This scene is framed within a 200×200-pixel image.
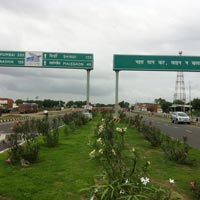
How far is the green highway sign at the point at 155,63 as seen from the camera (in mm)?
31891

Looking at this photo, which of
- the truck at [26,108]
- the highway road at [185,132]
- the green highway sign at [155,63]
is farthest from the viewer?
the truck at [26,108]

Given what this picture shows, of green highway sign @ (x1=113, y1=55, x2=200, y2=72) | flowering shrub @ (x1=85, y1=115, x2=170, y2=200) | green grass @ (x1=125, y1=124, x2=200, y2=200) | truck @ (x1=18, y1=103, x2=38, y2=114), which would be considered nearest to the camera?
flowering shrub @ (x1=85, y1=115, x2=170, y2=200)

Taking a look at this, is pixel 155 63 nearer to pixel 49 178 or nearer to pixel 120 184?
pixel 49 178

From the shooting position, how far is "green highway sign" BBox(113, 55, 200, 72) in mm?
31891

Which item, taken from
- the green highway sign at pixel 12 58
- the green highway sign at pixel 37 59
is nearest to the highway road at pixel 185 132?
the green highway sign at pixel 37 59

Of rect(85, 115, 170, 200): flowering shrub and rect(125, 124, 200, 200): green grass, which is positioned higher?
rect(85, 115, 170, 200): flowering shrub

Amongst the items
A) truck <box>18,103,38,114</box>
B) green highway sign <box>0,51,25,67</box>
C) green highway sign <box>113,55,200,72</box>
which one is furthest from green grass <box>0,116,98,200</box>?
truck <box>18,103,38,114</box>

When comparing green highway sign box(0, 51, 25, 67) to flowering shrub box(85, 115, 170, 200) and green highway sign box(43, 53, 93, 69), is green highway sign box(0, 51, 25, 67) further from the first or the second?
flowering shrub box(85, 115, 170, 200)

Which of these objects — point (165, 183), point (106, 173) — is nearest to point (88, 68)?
point (165, 183)

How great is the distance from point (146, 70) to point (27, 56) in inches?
444

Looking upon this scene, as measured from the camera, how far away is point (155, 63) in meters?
32.1

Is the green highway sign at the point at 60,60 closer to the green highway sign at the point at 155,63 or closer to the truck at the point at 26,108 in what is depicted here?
the green highway sign at the point at 155,63

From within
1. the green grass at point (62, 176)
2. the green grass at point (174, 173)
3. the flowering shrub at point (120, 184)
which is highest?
the flowering shrub at point (120, 184)

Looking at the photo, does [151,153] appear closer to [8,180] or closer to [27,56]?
[8,180]
